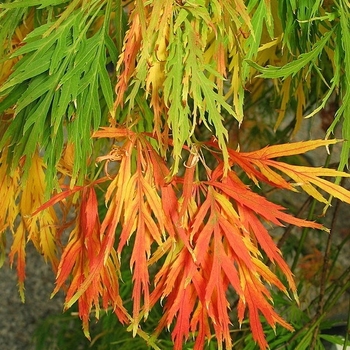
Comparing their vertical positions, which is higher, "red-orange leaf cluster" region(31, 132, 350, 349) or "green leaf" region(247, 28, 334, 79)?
"green leaf" region(247, 28, 334, 79)

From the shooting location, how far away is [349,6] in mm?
420

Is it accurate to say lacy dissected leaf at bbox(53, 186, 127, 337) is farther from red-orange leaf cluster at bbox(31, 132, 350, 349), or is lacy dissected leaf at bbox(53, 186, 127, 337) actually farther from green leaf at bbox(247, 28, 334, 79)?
green leaf at bbox(247, 28, 334, 79)

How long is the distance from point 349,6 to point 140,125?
0.16 meters

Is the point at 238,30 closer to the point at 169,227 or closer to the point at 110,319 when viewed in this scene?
the point at 169,227

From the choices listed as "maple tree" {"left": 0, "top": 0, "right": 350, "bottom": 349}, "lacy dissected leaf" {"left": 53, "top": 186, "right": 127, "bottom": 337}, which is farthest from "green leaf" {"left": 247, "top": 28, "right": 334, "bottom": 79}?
"lacy dissected leaf" {"left": 53, "top": 186, "right": 127, "bottom": 337}

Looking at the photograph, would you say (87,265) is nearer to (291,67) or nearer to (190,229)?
(190,229)

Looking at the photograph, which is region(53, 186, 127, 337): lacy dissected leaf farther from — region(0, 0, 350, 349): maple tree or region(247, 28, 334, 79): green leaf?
region(247, 28, 334, 79): green leaf

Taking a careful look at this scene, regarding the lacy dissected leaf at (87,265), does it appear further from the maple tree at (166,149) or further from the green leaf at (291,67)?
the green leaf at (291,67)

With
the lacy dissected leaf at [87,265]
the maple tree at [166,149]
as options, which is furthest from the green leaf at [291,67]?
the lacy dissected leaf at [87,265]

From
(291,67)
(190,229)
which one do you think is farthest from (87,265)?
(291,67)

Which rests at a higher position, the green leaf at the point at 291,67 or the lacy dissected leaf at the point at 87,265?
the green leaf at the point at 291,67

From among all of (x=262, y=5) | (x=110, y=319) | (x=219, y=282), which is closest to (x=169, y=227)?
(x=219, y=282)

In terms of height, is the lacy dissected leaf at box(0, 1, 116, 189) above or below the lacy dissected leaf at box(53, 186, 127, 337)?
above

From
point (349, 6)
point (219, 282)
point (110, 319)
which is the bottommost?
point (110, 319)
